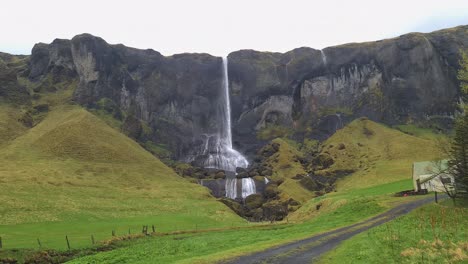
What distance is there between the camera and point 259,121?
565 ft

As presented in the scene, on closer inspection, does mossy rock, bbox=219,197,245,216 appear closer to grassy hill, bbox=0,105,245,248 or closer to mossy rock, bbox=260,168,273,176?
grassy hill, bbox=0,105,245,248

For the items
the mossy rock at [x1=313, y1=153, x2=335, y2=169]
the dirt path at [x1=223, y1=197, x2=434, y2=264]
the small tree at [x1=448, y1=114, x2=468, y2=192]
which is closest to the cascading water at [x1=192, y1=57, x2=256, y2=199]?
the mossy rock at [x1=313, y1=153, x2=335, y2=169]

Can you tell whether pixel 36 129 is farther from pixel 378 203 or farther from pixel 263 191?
pixel 378 203

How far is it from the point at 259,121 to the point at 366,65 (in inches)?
1933

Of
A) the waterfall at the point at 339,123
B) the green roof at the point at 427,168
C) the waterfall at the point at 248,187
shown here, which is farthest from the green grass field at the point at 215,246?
the waterfall at the point at 339,123

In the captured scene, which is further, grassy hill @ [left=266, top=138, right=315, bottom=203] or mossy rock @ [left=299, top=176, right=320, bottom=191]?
mossy rock @ [left=299, top=176, right=320, bottom=191]

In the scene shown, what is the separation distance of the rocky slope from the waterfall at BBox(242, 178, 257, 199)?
141 ft

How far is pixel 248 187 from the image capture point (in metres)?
113

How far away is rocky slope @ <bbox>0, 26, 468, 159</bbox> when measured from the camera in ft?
522

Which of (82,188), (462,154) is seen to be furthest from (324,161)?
(462,154)

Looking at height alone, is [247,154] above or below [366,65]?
below

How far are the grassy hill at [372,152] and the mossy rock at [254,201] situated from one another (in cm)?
2183

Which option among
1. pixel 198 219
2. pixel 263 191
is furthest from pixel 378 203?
pixel 263 191

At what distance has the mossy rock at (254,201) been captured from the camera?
9836 centimetres
